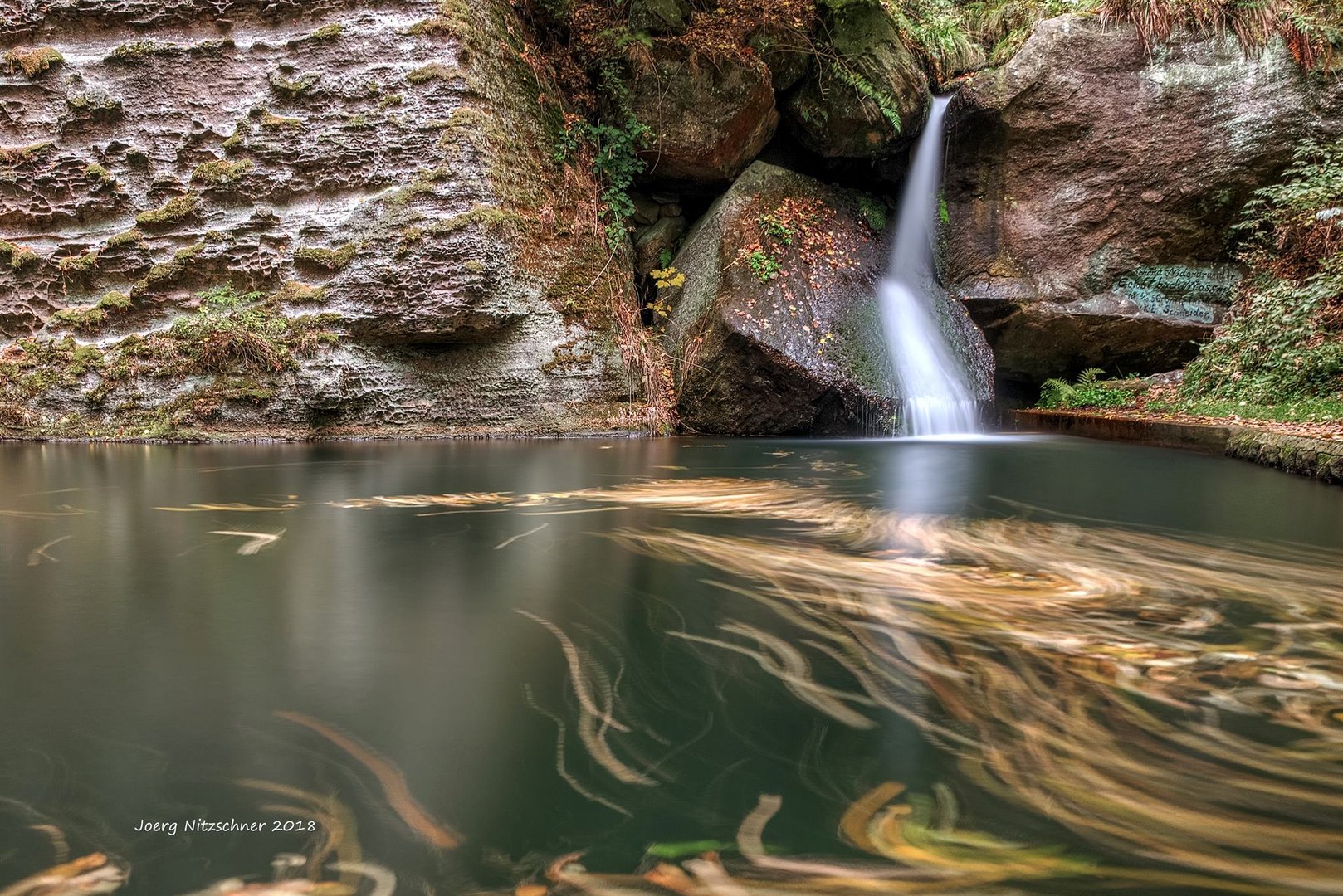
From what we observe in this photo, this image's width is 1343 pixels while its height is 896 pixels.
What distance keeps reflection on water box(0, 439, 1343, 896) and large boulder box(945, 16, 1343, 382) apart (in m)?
7.49

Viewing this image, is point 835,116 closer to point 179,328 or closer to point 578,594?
point 179,328

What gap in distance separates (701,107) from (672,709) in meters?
9.12

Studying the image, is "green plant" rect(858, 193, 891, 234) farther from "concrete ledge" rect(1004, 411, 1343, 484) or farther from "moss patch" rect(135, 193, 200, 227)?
"moss patch" rect(135, 193, 200, 227)

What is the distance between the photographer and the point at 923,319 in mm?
10102

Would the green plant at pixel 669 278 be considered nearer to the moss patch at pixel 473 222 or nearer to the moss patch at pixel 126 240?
the moss patch at pixel 473 222

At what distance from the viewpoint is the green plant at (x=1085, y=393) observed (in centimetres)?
979

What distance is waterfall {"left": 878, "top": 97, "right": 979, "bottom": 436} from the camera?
9.15 m

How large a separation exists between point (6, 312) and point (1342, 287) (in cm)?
1336

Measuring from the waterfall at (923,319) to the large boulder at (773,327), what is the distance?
0.86 feet

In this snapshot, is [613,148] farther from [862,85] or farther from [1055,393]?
[1055,393]

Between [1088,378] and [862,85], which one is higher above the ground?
[862,85]

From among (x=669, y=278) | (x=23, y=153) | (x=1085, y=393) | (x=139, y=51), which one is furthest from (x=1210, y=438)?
(x=23, y=153)

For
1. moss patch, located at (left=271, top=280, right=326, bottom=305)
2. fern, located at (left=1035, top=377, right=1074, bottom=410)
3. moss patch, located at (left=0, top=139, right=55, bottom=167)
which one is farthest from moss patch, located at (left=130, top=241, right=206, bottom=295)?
fern, located at (left=1035, top=377, right=1074, bottom=410)

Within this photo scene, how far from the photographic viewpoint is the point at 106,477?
5102 mm
